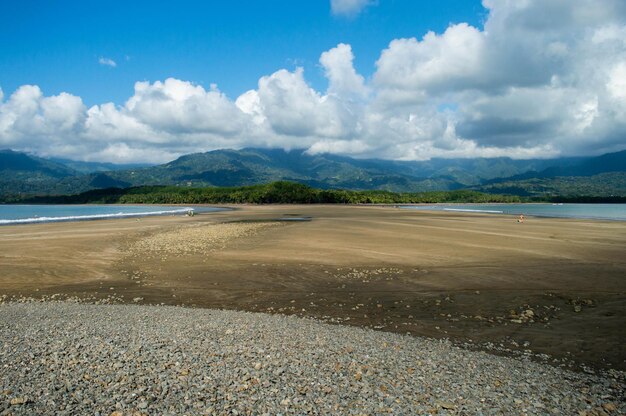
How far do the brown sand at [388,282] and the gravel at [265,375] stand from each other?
9.30ft

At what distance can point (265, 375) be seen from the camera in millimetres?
10953

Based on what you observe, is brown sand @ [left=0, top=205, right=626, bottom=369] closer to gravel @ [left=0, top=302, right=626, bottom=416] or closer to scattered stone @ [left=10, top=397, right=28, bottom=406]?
gravel @ [left=0, top=302, right=626, bottom=416]

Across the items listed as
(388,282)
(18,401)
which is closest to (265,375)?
(18,401)

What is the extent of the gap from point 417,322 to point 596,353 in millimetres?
6706

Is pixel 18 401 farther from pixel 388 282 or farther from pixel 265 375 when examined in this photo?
pixel 388 282

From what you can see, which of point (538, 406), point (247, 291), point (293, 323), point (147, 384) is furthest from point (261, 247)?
point (538, 406)

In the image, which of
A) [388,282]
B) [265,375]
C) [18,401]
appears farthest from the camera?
[388,282]

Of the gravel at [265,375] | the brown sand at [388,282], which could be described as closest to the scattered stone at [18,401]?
the gravel at [265,375]

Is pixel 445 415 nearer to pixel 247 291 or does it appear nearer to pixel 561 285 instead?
pixel 247 291

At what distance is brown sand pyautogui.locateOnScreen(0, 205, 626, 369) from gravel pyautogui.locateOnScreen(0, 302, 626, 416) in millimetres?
2835

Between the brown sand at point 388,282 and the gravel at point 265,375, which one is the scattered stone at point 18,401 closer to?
the gravel at point 265,375

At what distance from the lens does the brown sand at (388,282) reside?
1662 cm

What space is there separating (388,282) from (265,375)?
50.6 feet

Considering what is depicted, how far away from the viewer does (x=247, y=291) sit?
2303cm
